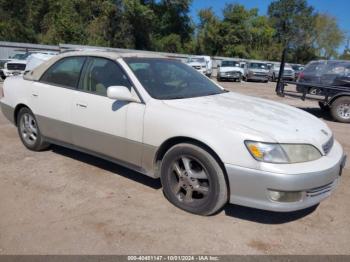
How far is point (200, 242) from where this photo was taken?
10.3ft

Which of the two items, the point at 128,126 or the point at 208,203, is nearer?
the point at 208,203

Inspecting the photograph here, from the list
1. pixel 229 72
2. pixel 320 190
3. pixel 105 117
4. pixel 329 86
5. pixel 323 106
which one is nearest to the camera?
pixel 320 190

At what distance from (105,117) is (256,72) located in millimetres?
24860

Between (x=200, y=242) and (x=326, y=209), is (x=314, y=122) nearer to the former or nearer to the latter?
(x=326, y=209)

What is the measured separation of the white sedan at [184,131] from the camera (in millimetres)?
3189

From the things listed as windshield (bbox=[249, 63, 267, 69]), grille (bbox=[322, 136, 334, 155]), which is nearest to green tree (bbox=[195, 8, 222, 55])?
windshield (bbox=[249, 63, 267, 69])

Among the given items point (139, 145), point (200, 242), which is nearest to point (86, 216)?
point (139, 145)

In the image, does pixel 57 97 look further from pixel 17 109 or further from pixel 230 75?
pixel 230 75

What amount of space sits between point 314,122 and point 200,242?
1855 mm

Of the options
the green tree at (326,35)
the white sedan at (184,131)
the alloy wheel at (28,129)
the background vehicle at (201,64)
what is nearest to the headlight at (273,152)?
the white sedan at (184,131)

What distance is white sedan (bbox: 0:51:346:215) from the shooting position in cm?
319

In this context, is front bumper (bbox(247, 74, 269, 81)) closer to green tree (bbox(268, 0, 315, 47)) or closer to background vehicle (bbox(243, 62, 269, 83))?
background vehicle (bbox(243, 62, 269, 83))

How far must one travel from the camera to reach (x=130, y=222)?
3438mm

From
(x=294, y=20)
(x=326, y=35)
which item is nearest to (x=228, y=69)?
(x=294, y=20)
